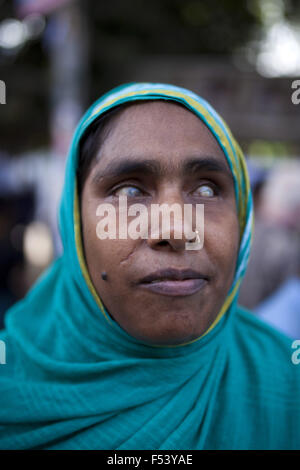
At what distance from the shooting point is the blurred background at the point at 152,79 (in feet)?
8.37

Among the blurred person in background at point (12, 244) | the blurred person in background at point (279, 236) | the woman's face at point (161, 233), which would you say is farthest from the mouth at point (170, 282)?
the blurred person in background at point (12, 244)

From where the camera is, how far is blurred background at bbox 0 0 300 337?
8.37 ft

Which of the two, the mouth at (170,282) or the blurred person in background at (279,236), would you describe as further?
the blurred person in background at (279,236)

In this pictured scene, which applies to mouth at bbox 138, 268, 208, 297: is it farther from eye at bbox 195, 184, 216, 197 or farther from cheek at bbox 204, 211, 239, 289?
eye at bbox 195, 184, 216, 197

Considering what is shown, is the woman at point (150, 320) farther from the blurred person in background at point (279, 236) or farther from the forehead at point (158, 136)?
the blurred person in background at point (279, 236)

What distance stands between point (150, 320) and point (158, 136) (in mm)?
483

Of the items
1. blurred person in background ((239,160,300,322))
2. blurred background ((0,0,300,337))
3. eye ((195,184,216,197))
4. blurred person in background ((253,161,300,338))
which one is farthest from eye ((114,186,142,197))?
blurred person in background ((239,160,300,322))

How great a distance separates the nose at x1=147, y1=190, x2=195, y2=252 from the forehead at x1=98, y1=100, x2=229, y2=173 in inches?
4.6

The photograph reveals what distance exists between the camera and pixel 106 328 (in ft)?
3.58

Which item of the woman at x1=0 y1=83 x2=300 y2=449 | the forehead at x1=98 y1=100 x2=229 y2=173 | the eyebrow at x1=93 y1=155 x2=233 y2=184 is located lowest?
the woman at x1=0 y1=83 x2=300 y2=449

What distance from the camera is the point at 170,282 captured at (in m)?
0.88
